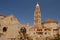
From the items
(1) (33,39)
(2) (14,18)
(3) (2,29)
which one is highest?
(2) (14,18)

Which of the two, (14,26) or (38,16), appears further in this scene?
(38,16)

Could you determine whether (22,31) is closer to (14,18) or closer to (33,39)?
(33,39)

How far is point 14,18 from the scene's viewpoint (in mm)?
29141

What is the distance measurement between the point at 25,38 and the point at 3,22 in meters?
22.7

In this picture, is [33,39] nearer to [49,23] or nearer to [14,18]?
[14,18]

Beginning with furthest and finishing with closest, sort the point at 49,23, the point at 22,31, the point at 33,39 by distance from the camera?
the point at 49,23, the point at 33,39, the point at 22,31

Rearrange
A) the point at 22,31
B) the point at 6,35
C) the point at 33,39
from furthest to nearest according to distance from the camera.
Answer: the point at 6,35 < the point at 33,39 < the point at 22,31

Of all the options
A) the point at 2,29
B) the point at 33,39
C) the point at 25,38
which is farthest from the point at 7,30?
the point at 25,38

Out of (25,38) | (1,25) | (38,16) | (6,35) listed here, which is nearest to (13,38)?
(6,35)

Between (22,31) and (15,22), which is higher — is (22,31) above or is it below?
below

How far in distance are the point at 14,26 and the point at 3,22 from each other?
198 cm

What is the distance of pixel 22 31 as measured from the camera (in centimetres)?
495

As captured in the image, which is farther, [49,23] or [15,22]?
[49,23]

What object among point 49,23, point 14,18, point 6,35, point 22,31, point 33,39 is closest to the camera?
point 22,31
